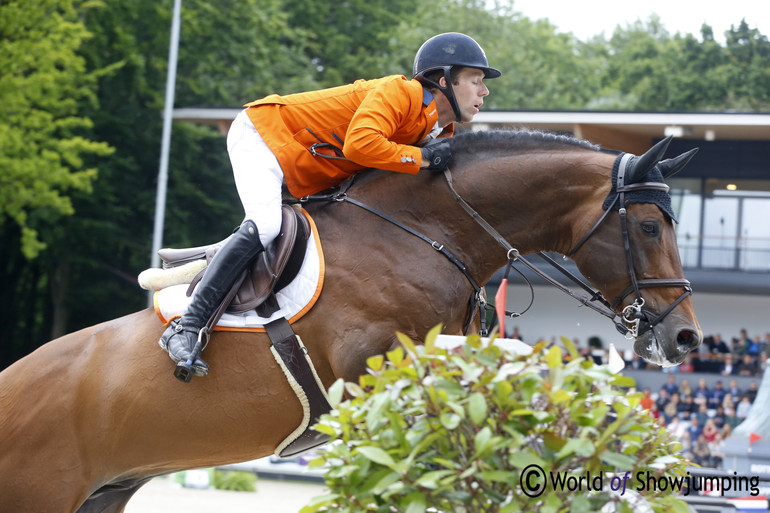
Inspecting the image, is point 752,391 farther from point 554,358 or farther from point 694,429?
point 554,358

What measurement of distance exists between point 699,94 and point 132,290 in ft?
89.3

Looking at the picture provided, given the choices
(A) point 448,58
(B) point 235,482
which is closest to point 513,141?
(A) point 448,58

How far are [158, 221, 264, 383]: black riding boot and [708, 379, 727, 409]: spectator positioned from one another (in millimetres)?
14415

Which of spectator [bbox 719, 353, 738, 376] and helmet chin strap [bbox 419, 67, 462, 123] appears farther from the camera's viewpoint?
spectator [bbox 719, 353, 738, 376]

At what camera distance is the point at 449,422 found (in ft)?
7.90

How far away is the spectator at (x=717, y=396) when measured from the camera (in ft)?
53.7

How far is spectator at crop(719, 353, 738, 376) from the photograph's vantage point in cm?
1818

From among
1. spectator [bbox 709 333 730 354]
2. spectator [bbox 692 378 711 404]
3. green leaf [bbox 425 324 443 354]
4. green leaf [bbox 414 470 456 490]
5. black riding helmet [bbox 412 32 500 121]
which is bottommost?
spectator [bbox 692 378 711 404]

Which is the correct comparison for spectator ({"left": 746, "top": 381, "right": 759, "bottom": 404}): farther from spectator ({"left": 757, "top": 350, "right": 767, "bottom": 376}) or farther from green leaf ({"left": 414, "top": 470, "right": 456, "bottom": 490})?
green leaf ({"left": 414, "top": 470, "right": 456, "bottom": 490})

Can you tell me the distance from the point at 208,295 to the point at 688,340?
2084 millimetres


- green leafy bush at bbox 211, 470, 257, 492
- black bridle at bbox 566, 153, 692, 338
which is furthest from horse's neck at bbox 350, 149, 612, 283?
green leafy bush at bbox 211, 470, 257, 492

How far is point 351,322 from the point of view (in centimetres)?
380

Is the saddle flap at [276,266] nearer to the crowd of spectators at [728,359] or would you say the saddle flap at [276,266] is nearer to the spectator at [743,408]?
the spectator at [743,408]

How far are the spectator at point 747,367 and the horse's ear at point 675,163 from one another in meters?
15.6
